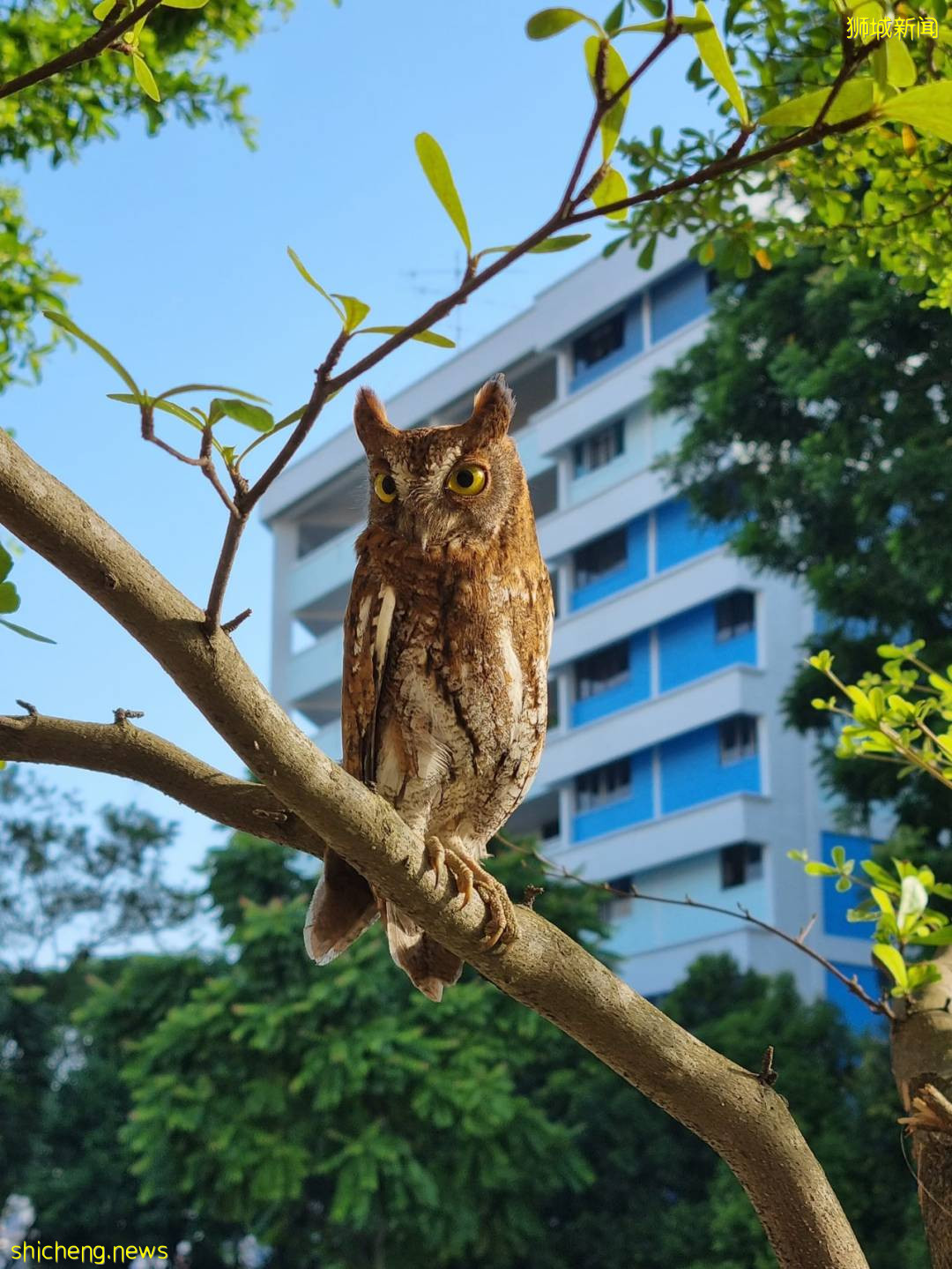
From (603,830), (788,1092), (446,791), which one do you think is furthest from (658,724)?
(446,791)

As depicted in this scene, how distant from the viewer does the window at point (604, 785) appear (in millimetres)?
21188

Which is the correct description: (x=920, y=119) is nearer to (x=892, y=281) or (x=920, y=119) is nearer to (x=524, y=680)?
(x=524, y=680)

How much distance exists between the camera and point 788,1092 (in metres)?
10.5

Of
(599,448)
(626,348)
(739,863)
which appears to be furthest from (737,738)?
(626,348)

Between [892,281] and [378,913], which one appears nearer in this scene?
[378,913]

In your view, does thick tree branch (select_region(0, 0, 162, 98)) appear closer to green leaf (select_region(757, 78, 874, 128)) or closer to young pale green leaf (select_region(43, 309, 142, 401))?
young pale green leaf (select_region(43, 309, 142, 401))

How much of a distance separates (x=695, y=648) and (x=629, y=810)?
2690 mm

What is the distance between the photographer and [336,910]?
185cm

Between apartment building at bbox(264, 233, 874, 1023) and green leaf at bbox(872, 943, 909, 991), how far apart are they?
15.7m

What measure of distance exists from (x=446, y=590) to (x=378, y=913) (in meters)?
0.47

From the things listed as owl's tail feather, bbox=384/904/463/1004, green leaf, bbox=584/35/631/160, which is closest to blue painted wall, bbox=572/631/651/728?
owl's tail feather, bbox=384/904/463/1004

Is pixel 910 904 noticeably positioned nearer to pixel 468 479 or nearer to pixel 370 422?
pixel 468 479

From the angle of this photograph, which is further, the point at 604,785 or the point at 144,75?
the point at 604,785

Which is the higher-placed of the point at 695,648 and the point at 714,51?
the point at 695,648
